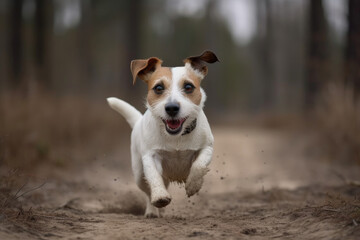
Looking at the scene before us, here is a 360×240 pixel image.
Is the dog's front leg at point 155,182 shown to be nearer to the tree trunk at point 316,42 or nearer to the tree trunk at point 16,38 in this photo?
the tree trunk at point 316,42

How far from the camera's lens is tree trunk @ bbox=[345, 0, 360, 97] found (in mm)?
10695

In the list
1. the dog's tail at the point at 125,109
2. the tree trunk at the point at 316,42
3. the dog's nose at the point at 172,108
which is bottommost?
the dog's nose at the point at 172,108

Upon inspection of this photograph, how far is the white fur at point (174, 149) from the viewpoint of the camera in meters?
4.64

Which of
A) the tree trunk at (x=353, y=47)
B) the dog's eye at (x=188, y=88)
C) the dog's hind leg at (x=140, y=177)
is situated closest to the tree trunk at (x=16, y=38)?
the tree trunk at (x=353, y=47)

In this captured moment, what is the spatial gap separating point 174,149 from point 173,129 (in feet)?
1.03

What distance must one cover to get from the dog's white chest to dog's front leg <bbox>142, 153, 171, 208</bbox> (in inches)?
4.2

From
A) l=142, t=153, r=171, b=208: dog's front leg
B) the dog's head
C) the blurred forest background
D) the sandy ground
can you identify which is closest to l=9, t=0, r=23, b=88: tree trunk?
the blurred forest background

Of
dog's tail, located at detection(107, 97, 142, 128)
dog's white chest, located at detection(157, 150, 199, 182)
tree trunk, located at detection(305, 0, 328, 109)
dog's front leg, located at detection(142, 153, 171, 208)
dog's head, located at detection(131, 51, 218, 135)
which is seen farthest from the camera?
tree trunk, located at detection(305, 0, 328, 109)

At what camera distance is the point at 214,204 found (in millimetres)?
6371

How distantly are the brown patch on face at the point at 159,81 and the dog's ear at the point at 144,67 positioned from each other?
142 millimetres

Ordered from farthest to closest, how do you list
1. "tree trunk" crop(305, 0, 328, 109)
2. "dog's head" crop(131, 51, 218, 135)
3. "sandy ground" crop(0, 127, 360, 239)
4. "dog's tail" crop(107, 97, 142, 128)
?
"tree trunk" crop(305, 0, 328, 109) < "dog's tail" crop(107, 97, 142, 128) < "dog's head" crop(131, 51, 218, 135) < "sandy ground" crop(0, 127, 360, 239)

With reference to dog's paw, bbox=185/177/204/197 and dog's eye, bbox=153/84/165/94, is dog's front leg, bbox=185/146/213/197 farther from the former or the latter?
dog's eye, bbox=153/84/165/94

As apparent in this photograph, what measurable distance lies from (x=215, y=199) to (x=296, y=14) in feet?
131

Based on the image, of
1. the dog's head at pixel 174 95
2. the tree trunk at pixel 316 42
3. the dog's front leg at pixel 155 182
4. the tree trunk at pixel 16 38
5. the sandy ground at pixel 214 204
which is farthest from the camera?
the tree trunk at pixel 16 38
